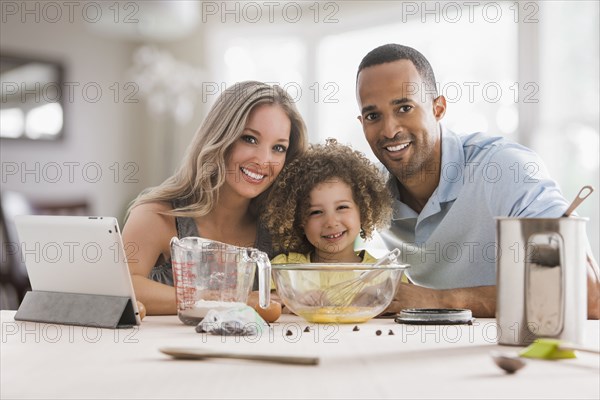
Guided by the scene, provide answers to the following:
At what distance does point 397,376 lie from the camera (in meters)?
0.79

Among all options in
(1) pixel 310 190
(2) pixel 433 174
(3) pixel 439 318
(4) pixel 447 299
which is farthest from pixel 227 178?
(3) pixel 439 318

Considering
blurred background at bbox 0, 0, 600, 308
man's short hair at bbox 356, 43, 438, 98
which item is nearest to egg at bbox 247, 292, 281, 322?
man's short hair at bbox 356, 43, 438, 98

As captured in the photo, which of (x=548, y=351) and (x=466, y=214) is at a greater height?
(x=466, y=214)

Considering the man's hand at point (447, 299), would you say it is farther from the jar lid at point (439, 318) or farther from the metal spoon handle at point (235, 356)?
the metal spoon handle at point (235, 356)

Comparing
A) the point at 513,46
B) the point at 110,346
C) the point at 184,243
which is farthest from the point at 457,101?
the point at 110,346

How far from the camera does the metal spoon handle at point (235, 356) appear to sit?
0.84 meters

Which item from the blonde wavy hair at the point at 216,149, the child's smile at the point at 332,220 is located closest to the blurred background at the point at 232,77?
the blonde wavy hair at the point at 216,149

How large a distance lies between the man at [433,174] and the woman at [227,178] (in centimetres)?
25

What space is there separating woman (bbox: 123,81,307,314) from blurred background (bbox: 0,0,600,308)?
6.26ft

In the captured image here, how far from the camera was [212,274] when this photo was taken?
1266 mm

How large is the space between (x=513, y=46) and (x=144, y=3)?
193cm

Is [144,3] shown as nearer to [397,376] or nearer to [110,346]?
[110,346]

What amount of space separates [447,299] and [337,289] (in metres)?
0.34

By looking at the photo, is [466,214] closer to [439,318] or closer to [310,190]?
[310,190]
